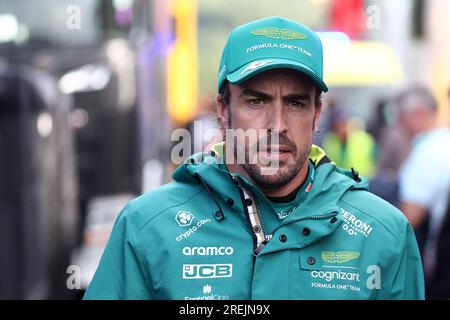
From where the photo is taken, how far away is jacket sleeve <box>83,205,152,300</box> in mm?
2801

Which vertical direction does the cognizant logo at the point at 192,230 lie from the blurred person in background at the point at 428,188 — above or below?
above

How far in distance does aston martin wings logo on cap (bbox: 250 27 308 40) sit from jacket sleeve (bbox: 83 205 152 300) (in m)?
0.65

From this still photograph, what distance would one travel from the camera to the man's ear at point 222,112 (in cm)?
306

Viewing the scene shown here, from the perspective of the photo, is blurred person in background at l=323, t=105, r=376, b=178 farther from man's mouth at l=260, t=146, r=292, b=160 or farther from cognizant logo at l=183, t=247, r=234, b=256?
cognizant logo at l=183, t=247, r=234, b=256

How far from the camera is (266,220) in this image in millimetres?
2861

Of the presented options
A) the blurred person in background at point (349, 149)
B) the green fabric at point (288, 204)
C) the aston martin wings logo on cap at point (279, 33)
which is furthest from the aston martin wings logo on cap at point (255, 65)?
the blurred person in background at point (349, 149)

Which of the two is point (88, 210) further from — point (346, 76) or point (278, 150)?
point (346, 76)

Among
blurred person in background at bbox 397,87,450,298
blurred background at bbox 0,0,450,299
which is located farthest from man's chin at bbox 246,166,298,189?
blurred person in background at bbox 397,87,450,298

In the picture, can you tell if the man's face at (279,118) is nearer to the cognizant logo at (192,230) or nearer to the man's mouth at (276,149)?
the man's mouth at (276,149)

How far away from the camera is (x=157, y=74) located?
10.8 meters

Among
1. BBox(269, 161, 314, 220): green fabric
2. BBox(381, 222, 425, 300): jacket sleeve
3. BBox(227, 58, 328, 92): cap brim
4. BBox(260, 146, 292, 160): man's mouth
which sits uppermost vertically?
BBox(227, 58, 328, 92): cap brim

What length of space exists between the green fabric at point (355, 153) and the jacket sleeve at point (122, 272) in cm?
916
